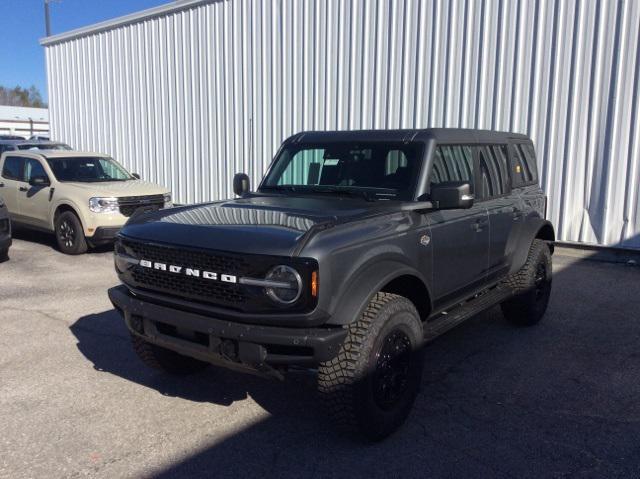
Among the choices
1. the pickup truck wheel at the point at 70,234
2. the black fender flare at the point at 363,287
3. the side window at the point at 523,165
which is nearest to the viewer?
the black fender flare at the point at 363,287

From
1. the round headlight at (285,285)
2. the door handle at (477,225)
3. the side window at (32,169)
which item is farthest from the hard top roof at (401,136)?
the side window at (32,169)

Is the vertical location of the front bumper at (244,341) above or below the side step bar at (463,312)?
above

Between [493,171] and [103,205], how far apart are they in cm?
653

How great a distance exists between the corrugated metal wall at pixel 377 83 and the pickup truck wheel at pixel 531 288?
3854mm

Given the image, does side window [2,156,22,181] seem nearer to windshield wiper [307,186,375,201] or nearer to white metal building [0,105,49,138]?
windshield wiper [307,186,375,201]

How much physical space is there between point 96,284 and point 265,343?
17.1ft

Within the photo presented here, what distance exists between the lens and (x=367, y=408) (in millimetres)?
3361

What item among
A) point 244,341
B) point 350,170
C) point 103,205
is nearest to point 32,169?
point 103,205

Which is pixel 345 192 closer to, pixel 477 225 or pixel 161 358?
pixel 477 225

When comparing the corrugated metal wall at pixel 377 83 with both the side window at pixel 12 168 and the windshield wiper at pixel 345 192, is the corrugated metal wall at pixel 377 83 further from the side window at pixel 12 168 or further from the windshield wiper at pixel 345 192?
the windshield wiper at pixel 345 192

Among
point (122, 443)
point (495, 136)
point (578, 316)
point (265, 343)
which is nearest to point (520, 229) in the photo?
point (495, 136)

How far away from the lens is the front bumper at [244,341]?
3.13 metres

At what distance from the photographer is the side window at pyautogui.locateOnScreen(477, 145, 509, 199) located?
507 centimetres

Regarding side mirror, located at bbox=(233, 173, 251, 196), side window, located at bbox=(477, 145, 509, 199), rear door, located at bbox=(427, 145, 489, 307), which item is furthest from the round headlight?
side window, located at bbox=(477, 145, 509, 199)
